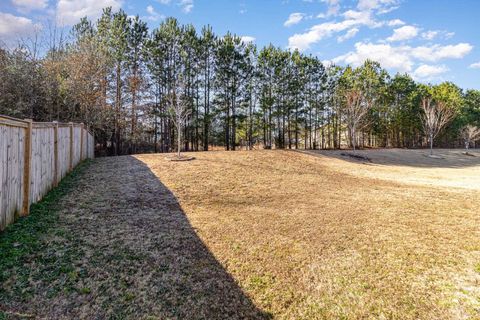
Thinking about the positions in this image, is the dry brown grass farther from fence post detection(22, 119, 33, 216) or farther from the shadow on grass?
fence post detection(22, 119, 33, 216)

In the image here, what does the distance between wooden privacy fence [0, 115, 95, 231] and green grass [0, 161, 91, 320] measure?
0.24 m

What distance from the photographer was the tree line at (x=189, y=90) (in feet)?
44.6

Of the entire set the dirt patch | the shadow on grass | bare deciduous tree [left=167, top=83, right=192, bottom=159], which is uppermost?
bare deciduous tree [left=167, top=83, right=192, bottom=159]

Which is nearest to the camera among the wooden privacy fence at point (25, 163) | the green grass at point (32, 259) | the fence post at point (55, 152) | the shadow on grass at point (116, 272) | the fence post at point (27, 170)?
the shadow on grass at point (116, 272)

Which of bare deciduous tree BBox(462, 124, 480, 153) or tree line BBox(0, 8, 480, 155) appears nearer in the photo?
tree line BBox(0, 8, 480, 155)

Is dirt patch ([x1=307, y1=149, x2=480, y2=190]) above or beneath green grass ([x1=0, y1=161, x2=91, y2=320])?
above

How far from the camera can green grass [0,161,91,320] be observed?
266 cm

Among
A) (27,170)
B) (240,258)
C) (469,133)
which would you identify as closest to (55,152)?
(27,170)

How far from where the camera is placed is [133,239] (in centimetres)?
395

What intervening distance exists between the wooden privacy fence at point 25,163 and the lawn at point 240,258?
0.33 metres

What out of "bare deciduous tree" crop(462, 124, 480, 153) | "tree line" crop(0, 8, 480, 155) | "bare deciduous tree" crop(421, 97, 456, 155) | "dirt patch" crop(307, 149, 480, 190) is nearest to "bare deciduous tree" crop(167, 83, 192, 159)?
"tree line" crop(0, 8, 480, 155)

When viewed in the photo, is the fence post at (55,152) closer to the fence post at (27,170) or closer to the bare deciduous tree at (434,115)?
the fence post at (27,170)

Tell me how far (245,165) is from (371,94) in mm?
25063

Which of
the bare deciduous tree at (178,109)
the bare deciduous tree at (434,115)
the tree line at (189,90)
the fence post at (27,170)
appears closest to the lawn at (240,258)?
the fence post at (27,170)
